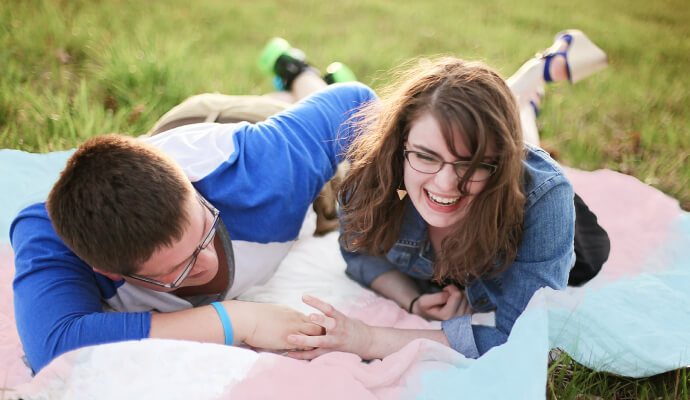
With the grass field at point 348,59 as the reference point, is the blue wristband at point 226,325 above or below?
below

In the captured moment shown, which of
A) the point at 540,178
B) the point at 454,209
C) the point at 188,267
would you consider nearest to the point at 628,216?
the point at 540,178

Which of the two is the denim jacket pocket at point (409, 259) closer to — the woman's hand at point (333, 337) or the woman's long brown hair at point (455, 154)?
the woman's long brown hair at point (455, 154)

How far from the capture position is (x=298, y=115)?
2105mm

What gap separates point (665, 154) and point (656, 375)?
2.03 m

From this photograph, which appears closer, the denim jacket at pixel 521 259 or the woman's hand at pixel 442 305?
the denim jacket at pixel 521 259

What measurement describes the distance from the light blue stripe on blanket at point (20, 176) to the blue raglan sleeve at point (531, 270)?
195 cm

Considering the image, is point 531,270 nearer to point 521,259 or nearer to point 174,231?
point 521,259

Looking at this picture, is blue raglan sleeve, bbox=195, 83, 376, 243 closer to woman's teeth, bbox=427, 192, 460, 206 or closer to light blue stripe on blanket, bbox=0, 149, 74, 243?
woman's teeth, bbox=427, 192, 460, 206

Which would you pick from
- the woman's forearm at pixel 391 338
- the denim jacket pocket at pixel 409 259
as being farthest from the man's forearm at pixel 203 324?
the denim jacket pocket at pixel 409 259

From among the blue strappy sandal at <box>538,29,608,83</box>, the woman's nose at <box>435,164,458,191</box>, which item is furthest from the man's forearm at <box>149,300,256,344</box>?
the blue strappy sandal at <box>538,29,608,83</box>

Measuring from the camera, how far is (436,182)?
167cm

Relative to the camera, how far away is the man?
1.50m

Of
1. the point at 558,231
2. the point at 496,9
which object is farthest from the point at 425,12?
the point at 558,231

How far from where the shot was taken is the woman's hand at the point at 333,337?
1.81 m
